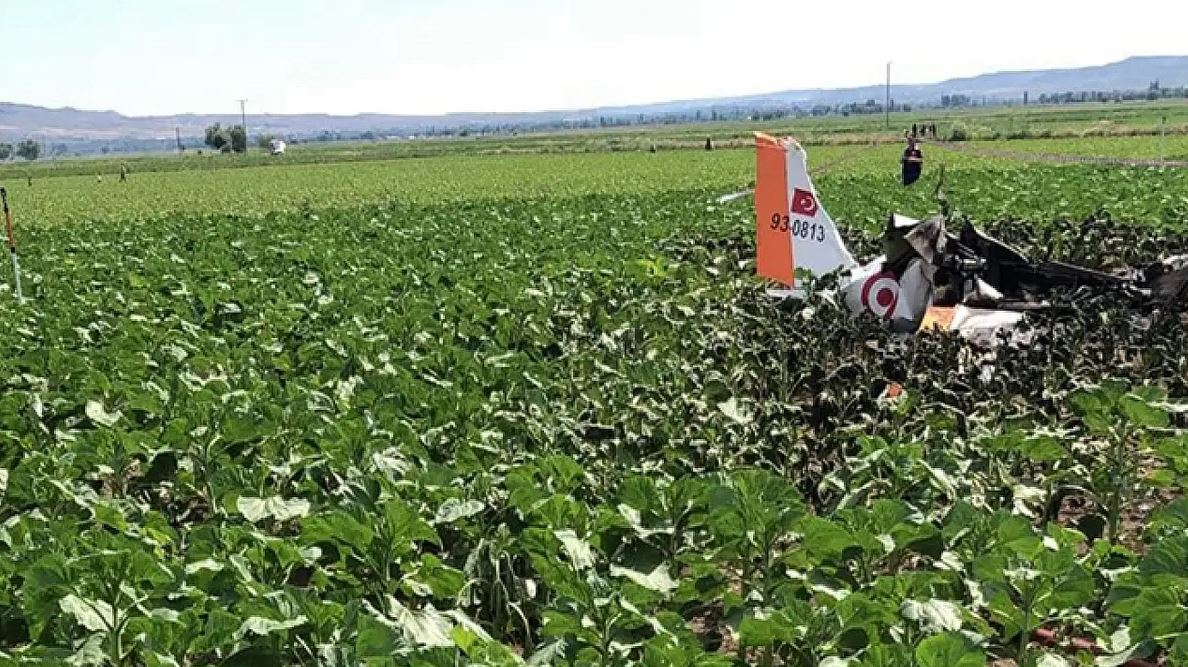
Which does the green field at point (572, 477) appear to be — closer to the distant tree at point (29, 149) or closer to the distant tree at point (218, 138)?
the distant tree at point (218, 138)

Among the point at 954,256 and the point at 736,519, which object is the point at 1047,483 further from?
the point at 954,256

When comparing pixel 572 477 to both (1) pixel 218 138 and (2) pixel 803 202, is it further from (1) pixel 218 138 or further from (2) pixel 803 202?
(1) pixel 218 138

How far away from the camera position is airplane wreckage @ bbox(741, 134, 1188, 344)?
10094 mm

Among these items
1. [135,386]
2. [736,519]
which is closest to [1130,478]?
[736,519]

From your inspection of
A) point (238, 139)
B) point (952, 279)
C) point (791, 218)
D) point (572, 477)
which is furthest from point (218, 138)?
point (572, 477)

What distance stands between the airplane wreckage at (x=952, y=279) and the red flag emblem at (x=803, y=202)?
0.02m

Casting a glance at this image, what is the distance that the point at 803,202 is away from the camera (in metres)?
12.0

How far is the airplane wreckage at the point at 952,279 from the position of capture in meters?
10.1

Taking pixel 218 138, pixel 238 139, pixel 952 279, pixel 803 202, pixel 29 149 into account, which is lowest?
pixel 952 279

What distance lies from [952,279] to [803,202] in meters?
1.91

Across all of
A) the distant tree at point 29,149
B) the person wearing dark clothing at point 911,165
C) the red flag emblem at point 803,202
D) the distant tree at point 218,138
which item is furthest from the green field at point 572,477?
the distant tree at point 29,149

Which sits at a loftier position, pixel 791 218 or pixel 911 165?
pixel 911 165

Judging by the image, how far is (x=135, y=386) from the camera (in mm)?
7215

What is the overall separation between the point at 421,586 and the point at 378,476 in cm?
89
